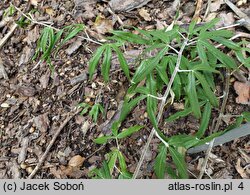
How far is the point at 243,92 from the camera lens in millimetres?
1858

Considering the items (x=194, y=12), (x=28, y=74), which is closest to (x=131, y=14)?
(x=194, y=12)

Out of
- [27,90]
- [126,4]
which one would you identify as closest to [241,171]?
[126,4]

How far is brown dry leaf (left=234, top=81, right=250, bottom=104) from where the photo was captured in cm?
185

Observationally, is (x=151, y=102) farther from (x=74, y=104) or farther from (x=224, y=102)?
(x=74, y=104)

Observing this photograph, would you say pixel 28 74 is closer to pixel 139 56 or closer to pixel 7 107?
pixel 7 107

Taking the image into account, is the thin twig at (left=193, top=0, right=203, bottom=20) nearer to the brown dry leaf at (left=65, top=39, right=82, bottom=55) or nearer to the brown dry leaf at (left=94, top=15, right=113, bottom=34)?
the brown dry leaf at (left=94, top=15, right=113, bottom=34)

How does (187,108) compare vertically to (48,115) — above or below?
above

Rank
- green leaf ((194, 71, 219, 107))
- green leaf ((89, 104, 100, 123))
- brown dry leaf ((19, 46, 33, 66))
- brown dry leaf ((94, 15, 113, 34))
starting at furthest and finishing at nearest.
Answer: brown dry leaf ((19, 46, 33, 66)), brown dry leaf ((94, 15, 113, 34)), green leaf ((89, 104, 100, 123)), green leaf ((194, 71, 219, 107))

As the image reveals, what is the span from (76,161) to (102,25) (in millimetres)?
800

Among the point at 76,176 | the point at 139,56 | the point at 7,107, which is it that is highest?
the point at 139,56

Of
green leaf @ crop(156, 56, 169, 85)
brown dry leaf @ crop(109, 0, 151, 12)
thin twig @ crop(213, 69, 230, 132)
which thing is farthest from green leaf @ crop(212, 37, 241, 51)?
brown dry leaf @ crop(109, 0, 151, 12)

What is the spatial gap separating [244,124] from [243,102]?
0.53 ft
